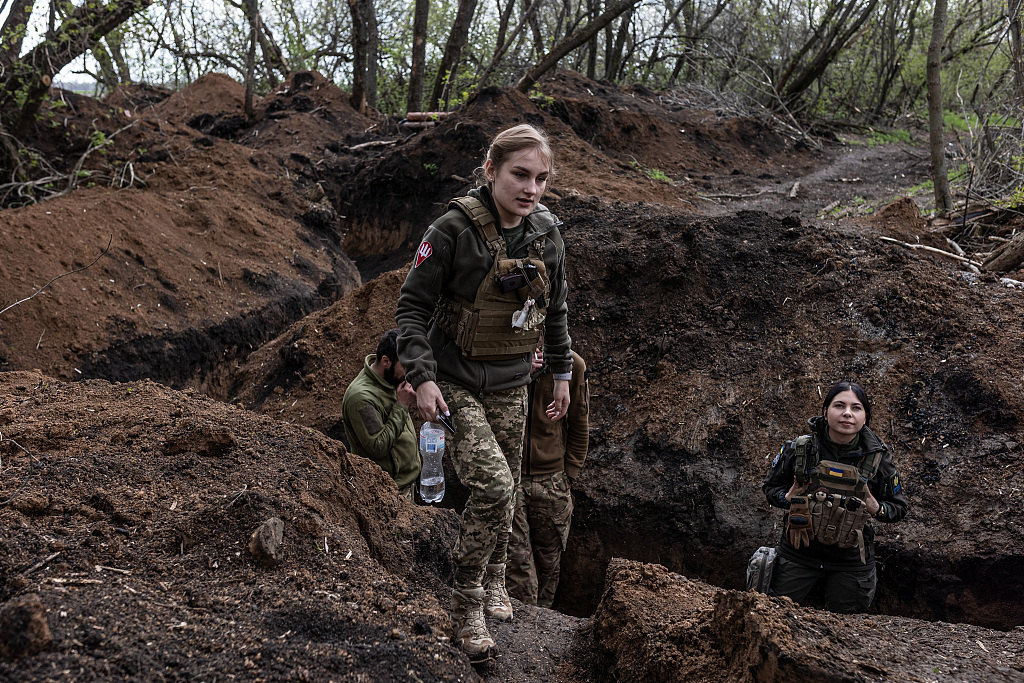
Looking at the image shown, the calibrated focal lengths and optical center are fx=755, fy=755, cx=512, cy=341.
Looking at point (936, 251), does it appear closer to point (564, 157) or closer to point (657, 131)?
point (564, 157)

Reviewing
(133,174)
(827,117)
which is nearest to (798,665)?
(133,174)

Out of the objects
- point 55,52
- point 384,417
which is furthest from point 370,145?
point 384,417

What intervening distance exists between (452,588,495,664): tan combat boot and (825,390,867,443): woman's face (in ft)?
7.05

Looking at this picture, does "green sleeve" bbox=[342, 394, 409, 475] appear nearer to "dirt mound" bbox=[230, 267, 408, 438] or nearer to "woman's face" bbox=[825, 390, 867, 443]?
"dirt mound" bbox=[230, 267, 408, 438]

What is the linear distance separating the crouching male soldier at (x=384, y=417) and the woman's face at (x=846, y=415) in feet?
7.50

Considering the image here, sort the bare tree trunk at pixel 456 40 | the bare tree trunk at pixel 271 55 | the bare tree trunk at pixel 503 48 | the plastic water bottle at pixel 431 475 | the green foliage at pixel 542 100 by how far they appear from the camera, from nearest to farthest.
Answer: the plastic water bottle at pixel 431 475, the green foliage at pixel 542 100, the bare tree trunk at pixel 503 48, the bare tree trunk at pixel 456 40, the bare tree trunk at pixel 271 55

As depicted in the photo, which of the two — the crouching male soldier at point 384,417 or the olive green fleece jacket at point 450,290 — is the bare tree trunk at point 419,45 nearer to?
the crouching male soldier at point 384,417

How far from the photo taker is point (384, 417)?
454cm

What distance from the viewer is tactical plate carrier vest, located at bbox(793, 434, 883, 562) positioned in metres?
3.88

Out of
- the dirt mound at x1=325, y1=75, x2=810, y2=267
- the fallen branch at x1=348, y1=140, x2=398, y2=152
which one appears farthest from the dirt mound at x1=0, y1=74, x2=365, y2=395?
the fallen branch at x1=348, y1=140, x2=398, y2=152

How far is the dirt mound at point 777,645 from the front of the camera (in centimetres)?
261

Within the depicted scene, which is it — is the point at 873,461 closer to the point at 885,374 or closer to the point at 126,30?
the point at 885,374

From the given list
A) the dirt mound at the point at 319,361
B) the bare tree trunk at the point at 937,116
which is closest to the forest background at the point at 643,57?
the bare tree trunk at the point at 937,116

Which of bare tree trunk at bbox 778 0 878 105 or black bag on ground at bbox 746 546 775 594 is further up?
bare tree trunk at bbox 778 0 878 105
